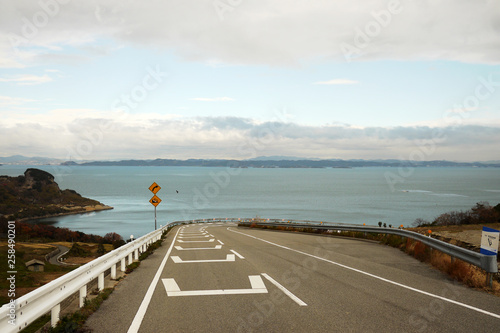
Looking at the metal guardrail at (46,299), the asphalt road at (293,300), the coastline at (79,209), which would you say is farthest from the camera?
the coastline at (79,209)

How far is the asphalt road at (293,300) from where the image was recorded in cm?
604

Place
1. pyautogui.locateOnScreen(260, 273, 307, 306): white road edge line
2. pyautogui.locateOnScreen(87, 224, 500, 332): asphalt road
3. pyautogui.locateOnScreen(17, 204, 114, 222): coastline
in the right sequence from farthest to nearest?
1. pyautogui.locateOnScreen(17, 204, 114, 222): coastline
2. pyautogui.locateOnScreen(260, 273, 307, 306): white road edge line
3. pyautogui.locateOnScreen(87, 224, 500, 332): asphalt road

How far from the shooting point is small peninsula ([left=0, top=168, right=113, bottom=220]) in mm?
137375

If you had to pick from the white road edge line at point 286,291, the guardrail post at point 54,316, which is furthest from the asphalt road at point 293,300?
the guardrail post at point 54,316

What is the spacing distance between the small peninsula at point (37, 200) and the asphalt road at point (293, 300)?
13813 centimetres

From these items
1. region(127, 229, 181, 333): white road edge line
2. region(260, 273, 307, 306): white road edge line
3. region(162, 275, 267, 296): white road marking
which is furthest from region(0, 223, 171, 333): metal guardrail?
region(260, 273, 307, 306): white road edge line

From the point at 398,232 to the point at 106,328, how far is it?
15.5 m

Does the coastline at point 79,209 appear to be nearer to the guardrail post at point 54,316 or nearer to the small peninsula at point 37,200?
the small peninsula at point 37,200

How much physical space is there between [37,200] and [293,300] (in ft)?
578

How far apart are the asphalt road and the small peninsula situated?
5438 inches

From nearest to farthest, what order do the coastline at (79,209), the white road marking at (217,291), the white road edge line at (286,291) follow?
the white road edge line at (286,291)
the white road marking at (217,291)
the coastline at (79,209)

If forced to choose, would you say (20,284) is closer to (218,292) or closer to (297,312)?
(218,292)

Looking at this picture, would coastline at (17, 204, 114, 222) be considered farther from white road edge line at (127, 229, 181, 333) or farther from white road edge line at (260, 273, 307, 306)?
white road edge line at (260, 273, 307, 306)

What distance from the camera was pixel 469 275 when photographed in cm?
A: 979
